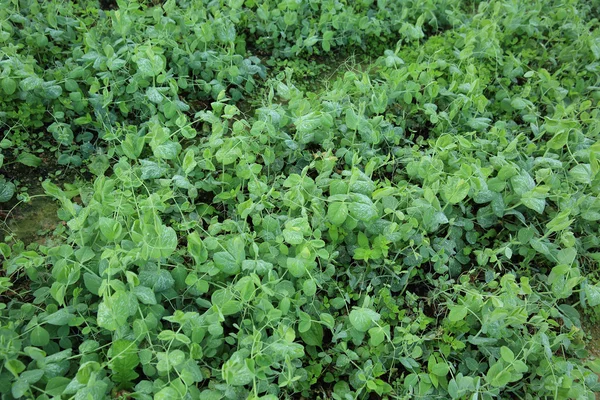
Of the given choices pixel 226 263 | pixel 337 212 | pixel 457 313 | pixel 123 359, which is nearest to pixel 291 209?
pixel 337 212

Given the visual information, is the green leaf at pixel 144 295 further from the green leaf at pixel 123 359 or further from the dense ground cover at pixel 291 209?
the green leaf at pixel 123 359

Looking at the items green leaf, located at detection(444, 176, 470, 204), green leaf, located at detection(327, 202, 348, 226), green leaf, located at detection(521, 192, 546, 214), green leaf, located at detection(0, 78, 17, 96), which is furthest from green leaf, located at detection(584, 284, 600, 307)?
green leaf, located at detection(0, 78, 17, 96)

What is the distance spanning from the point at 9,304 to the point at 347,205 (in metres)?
1.60

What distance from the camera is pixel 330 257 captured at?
94.7 inches

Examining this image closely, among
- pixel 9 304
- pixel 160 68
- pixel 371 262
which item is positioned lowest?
pixel 9 304

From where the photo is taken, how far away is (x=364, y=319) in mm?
2139

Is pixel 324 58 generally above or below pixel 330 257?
above

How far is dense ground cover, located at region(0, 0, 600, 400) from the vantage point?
205cm

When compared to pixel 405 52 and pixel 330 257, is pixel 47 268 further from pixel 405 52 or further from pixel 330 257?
pixel 405 52

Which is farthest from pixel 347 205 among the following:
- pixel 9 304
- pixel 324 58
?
pixel 324 58

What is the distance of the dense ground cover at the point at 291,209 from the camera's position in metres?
2.05

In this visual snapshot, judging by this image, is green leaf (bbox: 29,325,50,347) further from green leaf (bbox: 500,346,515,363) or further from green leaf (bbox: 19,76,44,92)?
green leaf (bbox: 500,346,515,363)

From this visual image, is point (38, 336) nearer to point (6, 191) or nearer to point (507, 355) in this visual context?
point (6, 191)

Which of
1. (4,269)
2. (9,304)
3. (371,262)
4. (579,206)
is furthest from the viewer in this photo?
(579,206)
